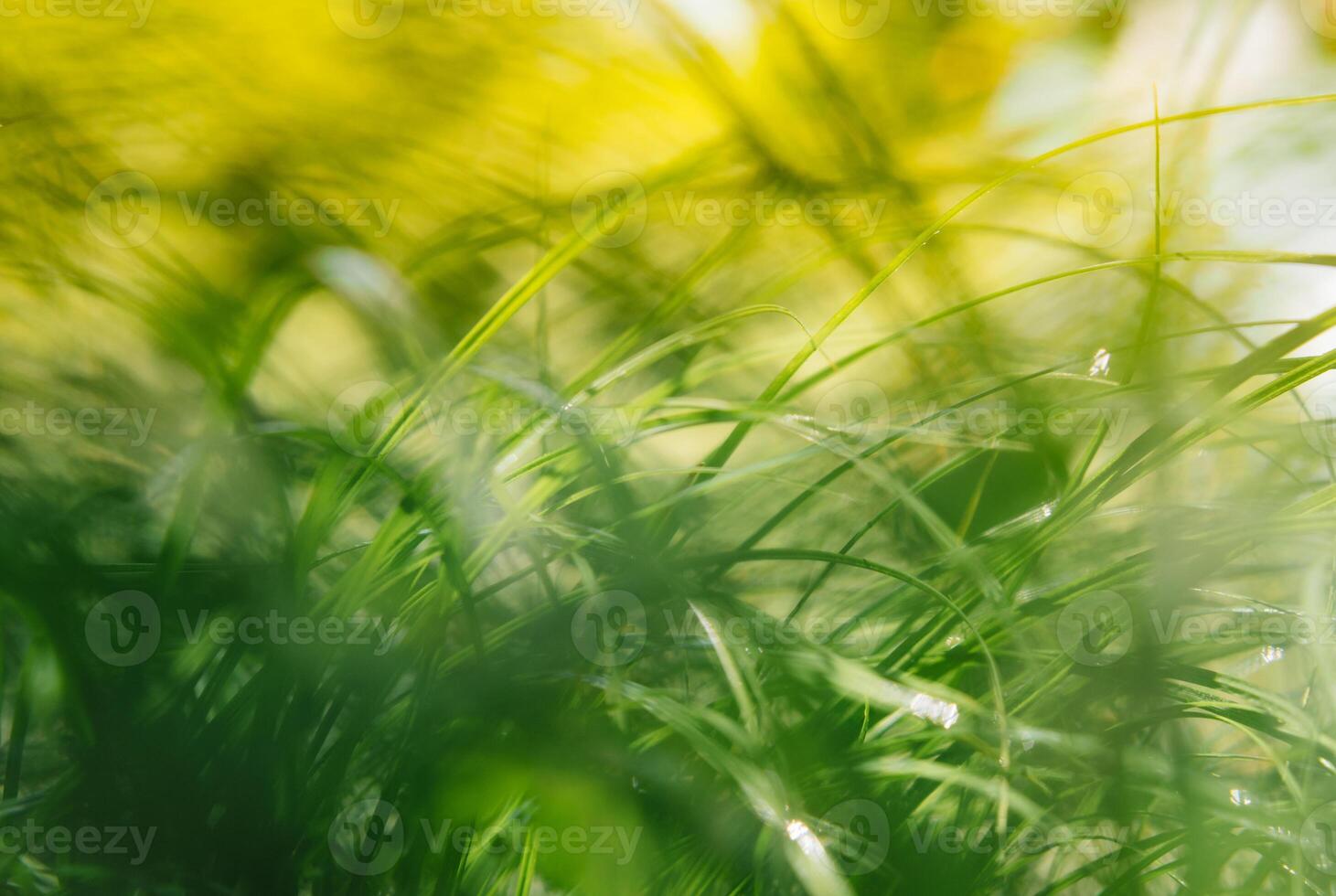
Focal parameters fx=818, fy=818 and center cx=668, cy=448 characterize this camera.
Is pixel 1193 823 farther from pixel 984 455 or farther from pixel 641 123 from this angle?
pixel 641 123

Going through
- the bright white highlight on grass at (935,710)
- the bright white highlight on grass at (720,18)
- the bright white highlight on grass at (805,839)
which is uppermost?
the bright white highlight on grass at (720,18)

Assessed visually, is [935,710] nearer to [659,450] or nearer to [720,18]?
[659,450]

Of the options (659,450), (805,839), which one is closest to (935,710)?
(805,839)

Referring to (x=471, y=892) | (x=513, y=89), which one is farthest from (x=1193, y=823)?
(x=513, y=89)

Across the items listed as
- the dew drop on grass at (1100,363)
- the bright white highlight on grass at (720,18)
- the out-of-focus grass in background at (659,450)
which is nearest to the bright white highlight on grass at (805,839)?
the out-of-focus grass in background at (659,450)

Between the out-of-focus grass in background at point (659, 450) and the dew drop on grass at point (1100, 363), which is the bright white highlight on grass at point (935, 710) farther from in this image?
the dew drop on grass at point (1100, 363)

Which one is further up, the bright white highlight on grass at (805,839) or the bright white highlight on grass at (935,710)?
the bright white highlight on grass at (935,710)

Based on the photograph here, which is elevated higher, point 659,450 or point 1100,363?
point 1100,363

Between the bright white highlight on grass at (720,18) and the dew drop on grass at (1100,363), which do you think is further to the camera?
the bright white highlight on grass at (720,18)
